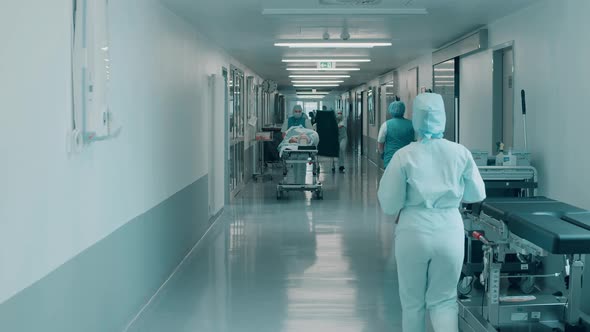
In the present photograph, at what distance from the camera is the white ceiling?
638cm

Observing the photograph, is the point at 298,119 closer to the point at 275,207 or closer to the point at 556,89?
the point at 275,207

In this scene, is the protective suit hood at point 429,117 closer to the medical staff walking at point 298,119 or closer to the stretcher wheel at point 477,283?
the stretcher wheel at point 477,283

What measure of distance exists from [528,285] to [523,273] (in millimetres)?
141

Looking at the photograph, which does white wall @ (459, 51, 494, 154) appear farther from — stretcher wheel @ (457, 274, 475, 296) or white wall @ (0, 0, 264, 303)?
white wall @ (0, 0, 264, 303)

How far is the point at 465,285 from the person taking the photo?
5.33m

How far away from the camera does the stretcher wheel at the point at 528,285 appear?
4.79 meters

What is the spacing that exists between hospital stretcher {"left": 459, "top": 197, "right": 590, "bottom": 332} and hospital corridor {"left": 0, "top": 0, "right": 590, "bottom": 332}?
0.7 inches

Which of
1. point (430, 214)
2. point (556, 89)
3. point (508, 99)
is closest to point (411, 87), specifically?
point (508, 99)

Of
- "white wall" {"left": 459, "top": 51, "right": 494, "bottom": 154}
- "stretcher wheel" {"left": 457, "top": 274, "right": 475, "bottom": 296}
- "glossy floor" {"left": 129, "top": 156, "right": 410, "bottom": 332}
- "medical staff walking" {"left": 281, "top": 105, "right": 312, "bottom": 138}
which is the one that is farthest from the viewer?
"medical staff walking" {"left": 281, "top": 105, "right": 312, "bottom": 138}

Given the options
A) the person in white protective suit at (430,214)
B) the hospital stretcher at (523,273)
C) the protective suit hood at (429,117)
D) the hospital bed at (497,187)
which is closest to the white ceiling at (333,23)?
the hospital bed at (497,187)

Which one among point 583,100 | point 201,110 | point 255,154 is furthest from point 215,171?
point 255,154

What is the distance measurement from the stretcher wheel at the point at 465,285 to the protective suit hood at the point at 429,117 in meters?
Answer: 1.67

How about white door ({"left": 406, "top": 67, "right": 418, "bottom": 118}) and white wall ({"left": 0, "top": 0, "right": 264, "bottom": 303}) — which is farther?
white door ({"left": 406, "top": 67, "right": 418, "bottom": 118})

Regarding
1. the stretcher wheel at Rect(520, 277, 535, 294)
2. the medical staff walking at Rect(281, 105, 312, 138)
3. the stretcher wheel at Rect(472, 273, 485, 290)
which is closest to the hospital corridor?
the stretcher wheel at Rect(520, 277, 535, 294)
